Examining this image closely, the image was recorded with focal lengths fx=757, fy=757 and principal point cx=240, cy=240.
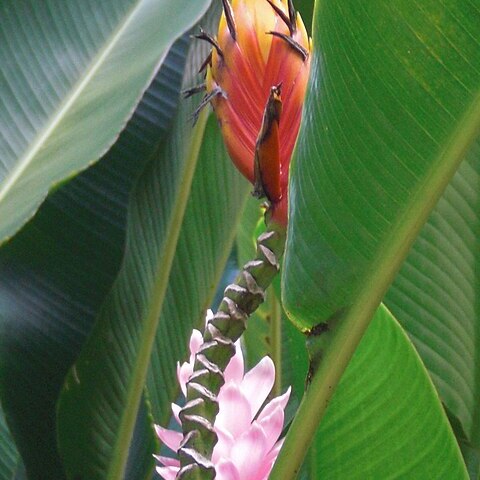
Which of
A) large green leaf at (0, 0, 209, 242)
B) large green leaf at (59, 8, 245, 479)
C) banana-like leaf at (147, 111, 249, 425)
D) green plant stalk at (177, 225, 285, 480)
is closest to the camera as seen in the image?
green plant stalk at (177, 225, 285, 480)

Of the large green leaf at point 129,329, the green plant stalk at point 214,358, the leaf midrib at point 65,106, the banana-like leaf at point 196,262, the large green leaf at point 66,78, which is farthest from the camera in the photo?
the banana-like leaf at point 196,262

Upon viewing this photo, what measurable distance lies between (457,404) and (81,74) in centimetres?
53

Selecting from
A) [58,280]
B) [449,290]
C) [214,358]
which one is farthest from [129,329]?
[214,358]

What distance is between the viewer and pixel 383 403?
Result: 20.5 inches

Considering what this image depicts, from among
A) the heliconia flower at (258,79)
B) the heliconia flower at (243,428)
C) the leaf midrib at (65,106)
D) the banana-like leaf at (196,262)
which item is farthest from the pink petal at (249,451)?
the banana-like leaf at (196,262)

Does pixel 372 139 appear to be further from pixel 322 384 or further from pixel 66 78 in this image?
pixel 66 78

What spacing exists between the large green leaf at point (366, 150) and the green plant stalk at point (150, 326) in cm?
46

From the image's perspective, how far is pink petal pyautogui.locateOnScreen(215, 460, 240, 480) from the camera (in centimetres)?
45

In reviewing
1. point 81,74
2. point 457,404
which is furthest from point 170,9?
point 457,404

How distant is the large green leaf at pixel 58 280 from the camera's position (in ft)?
2.55

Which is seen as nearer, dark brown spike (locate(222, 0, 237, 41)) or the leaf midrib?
dark brown spike (locate(222, 0, 237, 41))

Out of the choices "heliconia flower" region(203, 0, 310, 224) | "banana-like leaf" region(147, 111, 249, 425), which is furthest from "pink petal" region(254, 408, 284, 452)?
"banana-like leaf" region(147, 111, 249, 425)

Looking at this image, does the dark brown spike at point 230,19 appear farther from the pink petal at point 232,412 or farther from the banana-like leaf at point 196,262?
the banana-like leaf at point 196,262

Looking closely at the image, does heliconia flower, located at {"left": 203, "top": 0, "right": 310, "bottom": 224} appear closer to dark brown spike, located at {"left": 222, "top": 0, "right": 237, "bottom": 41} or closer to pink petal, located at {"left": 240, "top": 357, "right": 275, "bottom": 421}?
dark brown spike, located at {"left": 222, "top": 0, "right": 237, "bottom": 41}
